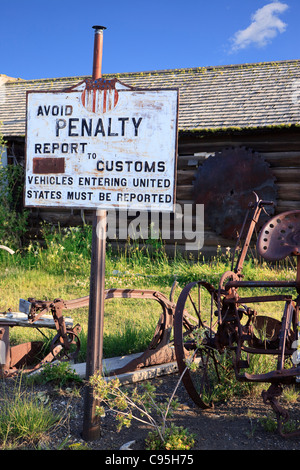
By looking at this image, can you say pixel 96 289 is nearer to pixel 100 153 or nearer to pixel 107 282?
pixel 100 153

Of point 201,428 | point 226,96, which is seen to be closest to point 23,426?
point 201,428

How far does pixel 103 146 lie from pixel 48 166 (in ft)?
1.38

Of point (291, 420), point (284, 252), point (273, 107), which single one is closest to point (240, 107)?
point (273, 107)

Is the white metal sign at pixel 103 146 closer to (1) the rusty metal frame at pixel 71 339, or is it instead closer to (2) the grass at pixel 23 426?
(1) the rusty metal frame at pixel 71 339

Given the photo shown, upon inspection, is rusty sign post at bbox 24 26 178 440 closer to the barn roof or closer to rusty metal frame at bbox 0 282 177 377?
rusty metal frame at bbox 0 282 177 377

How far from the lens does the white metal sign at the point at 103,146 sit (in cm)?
322

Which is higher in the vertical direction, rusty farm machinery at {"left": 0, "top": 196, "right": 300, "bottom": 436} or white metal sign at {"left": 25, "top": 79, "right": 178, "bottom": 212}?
white metal sign at {"left": 25, "top": 79, "right": 178, "bottom": 212}

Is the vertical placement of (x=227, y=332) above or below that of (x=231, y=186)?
below

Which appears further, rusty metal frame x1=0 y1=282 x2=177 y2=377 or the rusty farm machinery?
rusty metal frame x1=0 y1=282 x2=177 y2=377

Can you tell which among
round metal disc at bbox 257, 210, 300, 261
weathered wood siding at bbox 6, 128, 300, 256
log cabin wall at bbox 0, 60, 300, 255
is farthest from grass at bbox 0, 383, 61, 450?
weathered wood siding at bbox 6, 128, 300, 256

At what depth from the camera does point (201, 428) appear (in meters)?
3.29

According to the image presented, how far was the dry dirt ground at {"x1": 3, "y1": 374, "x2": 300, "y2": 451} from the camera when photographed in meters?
3.07

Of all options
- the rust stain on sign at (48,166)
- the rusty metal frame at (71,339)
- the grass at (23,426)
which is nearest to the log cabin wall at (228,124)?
the rusty metal frame at (71,339)
